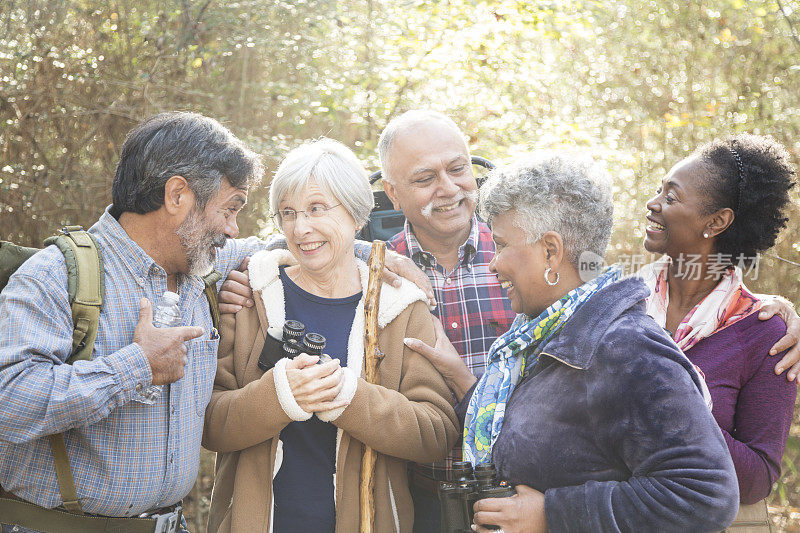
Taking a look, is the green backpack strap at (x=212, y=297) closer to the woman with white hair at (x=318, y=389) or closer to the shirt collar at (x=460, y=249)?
the woman with white hair at (x=318, y=389)

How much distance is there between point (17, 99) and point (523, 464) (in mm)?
5738

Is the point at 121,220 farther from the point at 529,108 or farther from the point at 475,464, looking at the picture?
the point at 529,108

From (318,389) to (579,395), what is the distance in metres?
0.85

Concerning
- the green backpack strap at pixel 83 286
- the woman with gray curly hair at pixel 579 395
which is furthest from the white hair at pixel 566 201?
the green backpack strap at pixel 83 286

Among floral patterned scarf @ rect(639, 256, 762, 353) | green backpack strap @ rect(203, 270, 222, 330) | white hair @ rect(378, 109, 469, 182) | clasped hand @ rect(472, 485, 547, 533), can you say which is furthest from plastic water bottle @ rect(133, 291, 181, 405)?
floral patterned scarf @ rect(639, 256, 762, 353)

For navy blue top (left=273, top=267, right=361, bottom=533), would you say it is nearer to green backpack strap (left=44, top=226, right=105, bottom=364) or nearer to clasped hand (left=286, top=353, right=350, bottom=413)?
clasped hand (left=286, top=353, right=350, bottom=413)

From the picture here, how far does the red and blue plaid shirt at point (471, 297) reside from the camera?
313cm

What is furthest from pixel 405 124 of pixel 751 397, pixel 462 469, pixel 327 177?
pixel 751 397

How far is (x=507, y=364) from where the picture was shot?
2.44m

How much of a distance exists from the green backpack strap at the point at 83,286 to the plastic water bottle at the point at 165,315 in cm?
22

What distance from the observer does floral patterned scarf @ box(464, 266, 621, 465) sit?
2240mm

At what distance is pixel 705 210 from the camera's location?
2943 millimetres

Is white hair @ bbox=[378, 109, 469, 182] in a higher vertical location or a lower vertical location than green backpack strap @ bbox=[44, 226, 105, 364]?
higher

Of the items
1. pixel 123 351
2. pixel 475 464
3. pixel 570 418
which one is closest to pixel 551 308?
pixel 570 418
